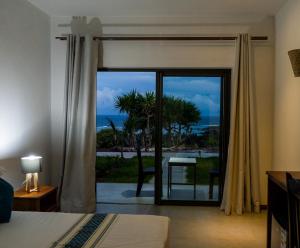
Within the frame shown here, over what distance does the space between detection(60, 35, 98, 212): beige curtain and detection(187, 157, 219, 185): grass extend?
139cm

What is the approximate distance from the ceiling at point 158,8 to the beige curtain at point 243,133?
1.23ft

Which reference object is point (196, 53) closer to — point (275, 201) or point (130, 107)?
point (130, 107)

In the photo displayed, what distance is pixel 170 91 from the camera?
14.8ft

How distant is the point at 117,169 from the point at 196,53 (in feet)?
7.31

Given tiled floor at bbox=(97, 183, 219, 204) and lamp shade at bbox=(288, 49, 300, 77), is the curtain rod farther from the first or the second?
tiled floor at bbox=(97, 183, 219, 204)

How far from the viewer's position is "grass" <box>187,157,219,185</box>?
4.55 meters

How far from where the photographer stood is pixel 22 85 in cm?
372

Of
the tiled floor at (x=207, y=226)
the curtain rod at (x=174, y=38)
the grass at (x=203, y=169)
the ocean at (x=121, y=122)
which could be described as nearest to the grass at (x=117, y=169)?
the ocean at (x=121, y=122)

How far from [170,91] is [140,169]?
4.22ft

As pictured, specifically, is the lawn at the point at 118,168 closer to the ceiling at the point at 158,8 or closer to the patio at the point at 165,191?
the patio at the point at 165,191

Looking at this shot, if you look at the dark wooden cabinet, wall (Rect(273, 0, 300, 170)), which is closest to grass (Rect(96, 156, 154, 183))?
wall (Rect(273, 0, 300, 170))

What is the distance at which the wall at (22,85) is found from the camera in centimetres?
337

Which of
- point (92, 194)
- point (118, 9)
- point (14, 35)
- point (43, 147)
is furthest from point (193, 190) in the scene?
point (14, 35)

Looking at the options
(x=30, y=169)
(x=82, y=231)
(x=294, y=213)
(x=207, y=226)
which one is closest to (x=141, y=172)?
(x=207, y=226)
